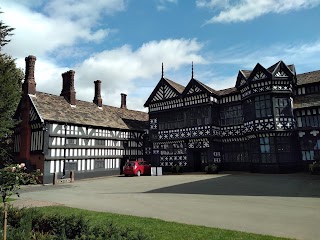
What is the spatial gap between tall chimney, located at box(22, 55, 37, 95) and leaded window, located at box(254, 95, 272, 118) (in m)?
21.5

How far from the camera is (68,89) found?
3053 centimetres

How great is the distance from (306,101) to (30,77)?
26.2 m

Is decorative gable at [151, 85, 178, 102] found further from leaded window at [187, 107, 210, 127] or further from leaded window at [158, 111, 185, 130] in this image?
leaded window at [187, 107, 210, 127]

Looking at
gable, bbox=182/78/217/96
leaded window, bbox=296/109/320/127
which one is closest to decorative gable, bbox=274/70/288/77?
leaded window, bbox=296/109/320/127

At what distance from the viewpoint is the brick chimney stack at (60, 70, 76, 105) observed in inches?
1166

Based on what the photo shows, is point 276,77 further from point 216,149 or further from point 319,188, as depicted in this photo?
point 319,188

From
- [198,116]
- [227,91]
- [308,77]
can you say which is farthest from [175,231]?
[308,77]

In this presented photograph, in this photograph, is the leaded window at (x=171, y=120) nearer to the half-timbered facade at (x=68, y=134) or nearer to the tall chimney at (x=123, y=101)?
the half-timbered facade at (x=68, y=134)

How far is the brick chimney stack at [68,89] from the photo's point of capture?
97.1ft

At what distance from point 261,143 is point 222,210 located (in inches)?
644

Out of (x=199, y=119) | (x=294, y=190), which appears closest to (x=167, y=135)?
(x=199, y=119)

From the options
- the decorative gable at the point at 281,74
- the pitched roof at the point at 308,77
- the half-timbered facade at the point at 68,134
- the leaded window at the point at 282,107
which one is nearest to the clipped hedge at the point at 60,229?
the half-timbered facade at the point at 68,134

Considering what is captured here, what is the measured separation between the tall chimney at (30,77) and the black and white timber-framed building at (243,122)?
1339cm

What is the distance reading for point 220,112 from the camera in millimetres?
29391
